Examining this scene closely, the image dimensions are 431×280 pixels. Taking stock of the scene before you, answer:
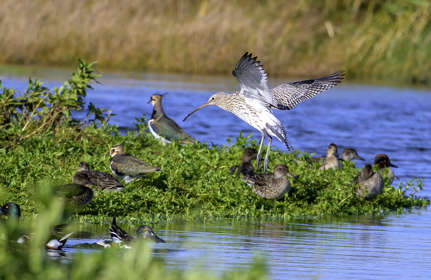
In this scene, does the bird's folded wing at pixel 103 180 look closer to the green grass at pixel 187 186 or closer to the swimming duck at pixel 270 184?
the green grass at pixel 187 186

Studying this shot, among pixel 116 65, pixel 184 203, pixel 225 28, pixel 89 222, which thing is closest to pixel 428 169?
pixel 184 203

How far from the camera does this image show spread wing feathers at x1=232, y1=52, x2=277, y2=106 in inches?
430

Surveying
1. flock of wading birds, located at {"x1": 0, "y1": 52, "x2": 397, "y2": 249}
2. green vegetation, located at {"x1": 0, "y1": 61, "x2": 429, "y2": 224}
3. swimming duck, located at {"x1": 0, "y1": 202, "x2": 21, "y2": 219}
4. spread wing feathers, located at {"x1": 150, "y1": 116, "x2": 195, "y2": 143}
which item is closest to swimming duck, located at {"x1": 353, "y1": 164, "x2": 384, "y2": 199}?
flock of wading birds, located at {"x1": 0, "y1": 52, "x2": 397, "y2": 249}

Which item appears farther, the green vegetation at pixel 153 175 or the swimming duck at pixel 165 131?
the swimming duck at pixel 165 131

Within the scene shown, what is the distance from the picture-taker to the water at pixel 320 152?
8.46 meters

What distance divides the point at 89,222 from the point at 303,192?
10.1 ft

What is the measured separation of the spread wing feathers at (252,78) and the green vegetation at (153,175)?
103cm

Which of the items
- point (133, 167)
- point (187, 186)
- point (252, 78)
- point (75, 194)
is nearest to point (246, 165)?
point (187, 186)

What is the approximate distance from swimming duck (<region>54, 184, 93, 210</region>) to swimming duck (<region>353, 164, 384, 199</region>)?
3821mm

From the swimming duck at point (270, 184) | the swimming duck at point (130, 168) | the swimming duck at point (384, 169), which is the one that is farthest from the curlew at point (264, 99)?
the swimming duck at point (384, 169)

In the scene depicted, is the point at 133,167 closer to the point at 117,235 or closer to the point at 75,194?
the point at 75,194

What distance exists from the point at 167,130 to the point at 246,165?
2704 millimetres

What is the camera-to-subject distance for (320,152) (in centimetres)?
1875

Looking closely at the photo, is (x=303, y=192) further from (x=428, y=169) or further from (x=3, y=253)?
(x=3, y=253)
